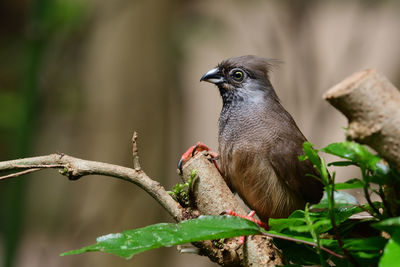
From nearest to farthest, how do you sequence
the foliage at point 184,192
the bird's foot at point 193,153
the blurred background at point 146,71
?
the foliage at point 184,192 < the bird's foot at point 193,153 < the blurred background at point 146,71

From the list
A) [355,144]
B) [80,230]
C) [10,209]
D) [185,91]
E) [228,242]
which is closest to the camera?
[355,144]

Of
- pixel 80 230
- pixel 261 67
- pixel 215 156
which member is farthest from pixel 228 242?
pixel 80 230

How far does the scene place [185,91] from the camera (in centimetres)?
853

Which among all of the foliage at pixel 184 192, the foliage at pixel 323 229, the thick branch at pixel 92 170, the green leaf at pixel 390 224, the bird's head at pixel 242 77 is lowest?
the green leaf at pixel 390 224

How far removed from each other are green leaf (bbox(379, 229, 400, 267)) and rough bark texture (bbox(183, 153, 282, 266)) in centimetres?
80

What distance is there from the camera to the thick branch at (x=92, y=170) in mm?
2119

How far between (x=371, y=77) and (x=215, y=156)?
1914 mm

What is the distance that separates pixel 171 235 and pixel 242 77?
92.2 inches

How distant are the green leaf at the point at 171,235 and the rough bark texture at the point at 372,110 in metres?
0.45

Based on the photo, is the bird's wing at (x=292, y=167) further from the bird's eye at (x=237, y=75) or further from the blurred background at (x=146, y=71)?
the blurred background at (x=146, y=71)

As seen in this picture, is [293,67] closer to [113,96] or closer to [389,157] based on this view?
[113,96]

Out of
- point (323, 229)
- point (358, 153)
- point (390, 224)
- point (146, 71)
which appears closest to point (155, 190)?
point (323, 229)

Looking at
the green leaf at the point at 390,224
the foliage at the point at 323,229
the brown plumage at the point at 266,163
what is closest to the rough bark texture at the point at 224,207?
the foliage at the point at 323,229

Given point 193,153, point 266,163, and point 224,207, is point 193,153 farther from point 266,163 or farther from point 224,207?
point 224,207
